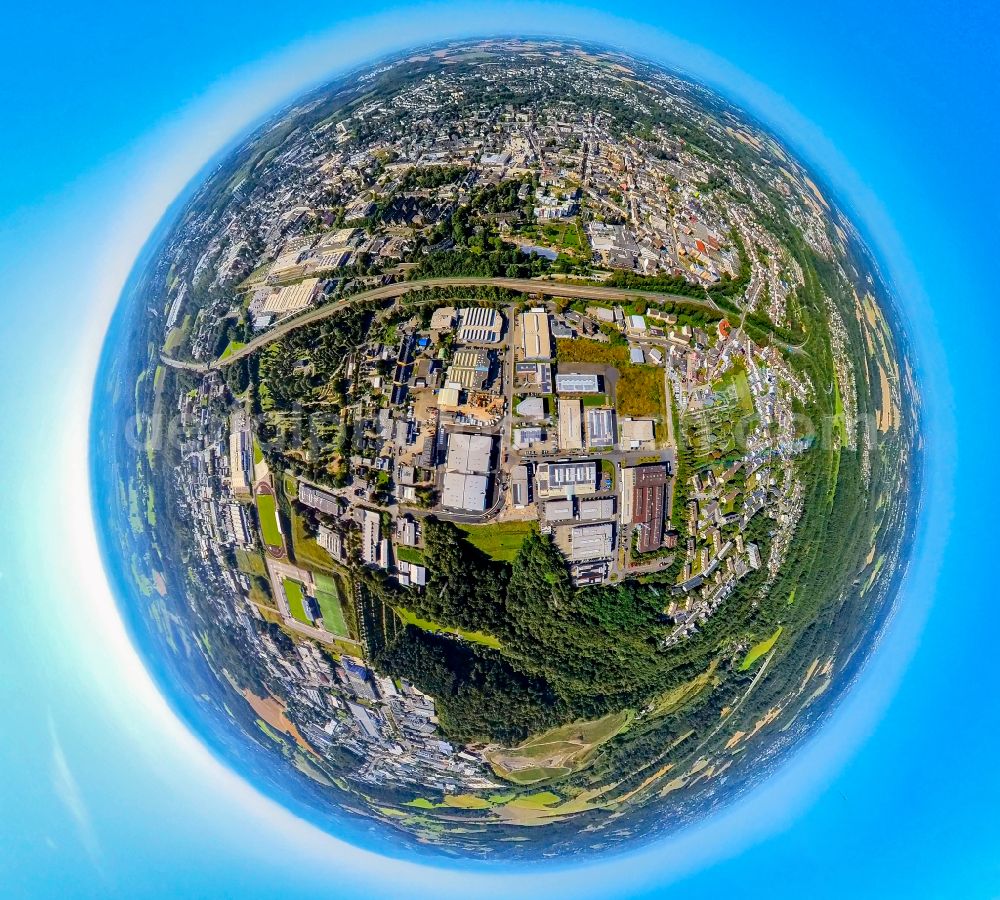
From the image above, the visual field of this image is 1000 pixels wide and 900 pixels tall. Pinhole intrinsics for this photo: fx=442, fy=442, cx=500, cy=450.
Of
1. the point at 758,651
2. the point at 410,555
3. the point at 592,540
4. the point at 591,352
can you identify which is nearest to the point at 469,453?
the point at 410,555

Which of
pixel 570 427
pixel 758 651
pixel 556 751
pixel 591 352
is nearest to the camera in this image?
pixel 570 427

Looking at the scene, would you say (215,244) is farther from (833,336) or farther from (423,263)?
(833,336)

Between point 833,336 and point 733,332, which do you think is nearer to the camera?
point 733,332

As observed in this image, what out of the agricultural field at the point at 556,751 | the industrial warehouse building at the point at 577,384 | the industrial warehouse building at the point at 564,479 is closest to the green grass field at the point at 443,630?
the agricultural field at the point at 556,751

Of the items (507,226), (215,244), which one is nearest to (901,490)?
(507,226)

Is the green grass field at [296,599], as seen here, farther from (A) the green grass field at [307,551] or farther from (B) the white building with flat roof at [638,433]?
(B) the white building with flat roof at [638,433]

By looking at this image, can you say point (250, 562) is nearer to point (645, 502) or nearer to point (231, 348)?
point (231, 348)

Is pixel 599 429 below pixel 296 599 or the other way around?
the other way around

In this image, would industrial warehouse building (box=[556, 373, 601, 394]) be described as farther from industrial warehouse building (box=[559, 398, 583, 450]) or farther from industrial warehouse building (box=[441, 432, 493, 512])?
industrial warehouse building (box=[441, 432, 493, 512])
